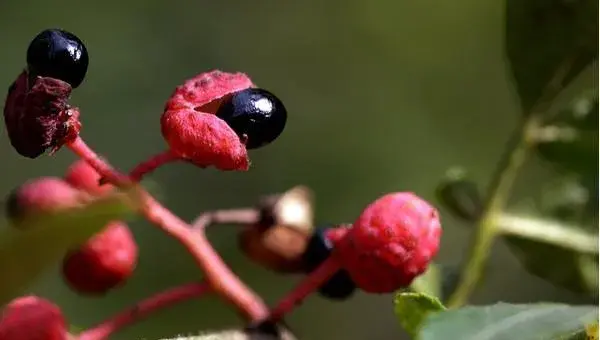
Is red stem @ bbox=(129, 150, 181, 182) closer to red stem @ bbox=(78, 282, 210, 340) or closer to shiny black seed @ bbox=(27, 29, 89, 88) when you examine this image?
shiny black seed @ bbox=(27, 29, 89, 88)

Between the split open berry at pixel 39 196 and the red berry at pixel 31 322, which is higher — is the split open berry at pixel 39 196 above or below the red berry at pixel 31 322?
below

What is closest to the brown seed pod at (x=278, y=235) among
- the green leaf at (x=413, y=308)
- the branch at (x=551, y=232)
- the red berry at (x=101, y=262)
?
the red berry at (x=101, y=262)

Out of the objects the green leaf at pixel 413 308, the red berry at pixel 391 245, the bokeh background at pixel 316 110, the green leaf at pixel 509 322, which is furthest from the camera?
the bokeh background at pixel 316 110

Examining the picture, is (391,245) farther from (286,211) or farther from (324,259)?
(286,211)

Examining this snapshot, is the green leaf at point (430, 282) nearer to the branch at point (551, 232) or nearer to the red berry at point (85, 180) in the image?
the branch at point (551, 232)

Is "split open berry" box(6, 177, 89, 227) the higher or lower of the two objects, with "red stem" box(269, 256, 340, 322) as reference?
lower

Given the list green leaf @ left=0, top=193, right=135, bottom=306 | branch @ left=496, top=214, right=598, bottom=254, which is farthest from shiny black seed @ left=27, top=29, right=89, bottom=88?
branch @ left=496, top=214, right=598, bottom=254

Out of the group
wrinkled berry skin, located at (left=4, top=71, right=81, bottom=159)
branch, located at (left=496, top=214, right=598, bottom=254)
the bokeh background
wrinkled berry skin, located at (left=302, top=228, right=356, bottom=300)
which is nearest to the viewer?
wrinkled berry skin, located at (left=4, top=71, right=81, bottom=159)

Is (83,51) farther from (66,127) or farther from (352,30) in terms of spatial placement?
(352,30)
